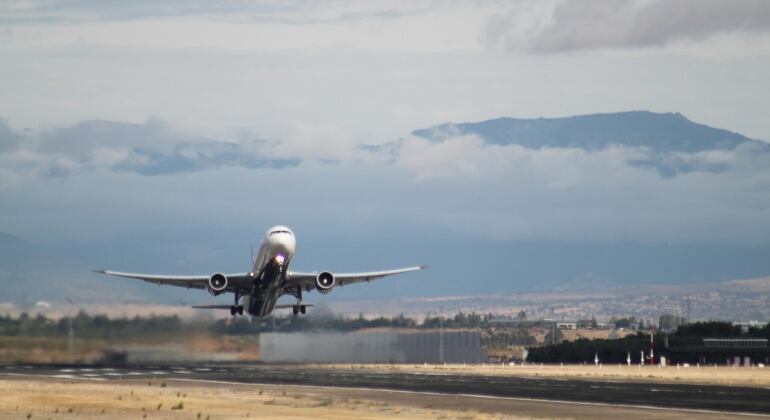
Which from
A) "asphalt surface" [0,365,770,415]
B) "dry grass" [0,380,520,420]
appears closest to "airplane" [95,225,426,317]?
"asphalt surface" [0,365,770,415]

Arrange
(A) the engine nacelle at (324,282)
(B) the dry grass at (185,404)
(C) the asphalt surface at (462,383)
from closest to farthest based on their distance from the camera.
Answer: (B) the dry grass at (185,404) → (C) the asphalt surface at (462,383) → (A) the engine nacelle at (324,282)

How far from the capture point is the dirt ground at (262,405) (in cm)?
5328

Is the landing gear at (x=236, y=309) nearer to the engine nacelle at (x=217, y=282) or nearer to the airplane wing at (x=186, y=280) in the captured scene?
the airplane wing at (x=186, y=280)

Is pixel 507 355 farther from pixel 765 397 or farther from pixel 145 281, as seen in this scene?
pixel 765 397

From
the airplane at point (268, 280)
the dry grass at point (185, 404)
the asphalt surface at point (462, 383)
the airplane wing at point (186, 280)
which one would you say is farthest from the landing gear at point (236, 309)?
the dry grass at point (185, 404)

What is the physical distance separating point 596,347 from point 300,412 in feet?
311

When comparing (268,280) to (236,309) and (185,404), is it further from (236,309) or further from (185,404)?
(185,404)

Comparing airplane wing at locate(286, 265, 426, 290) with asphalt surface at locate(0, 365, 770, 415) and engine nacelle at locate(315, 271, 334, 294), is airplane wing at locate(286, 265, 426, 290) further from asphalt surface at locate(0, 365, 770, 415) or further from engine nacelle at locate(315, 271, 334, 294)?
asphalt surface at locate(0, 365, 770, 415)

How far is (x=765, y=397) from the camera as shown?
6631 centimetres

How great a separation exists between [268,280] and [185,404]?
32568 mm

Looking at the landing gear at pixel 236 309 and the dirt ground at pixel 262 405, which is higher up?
the landing gear at pixel 236 309

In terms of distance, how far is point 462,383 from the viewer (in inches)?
3113

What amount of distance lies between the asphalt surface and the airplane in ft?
14.8

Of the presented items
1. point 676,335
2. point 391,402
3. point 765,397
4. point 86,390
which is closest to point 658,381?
point 765,397
